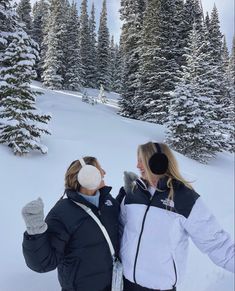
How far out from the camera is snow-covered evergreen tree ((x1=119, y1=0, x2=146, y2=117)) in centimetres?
2608

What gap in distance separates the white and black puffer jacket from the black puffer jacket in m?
0.18

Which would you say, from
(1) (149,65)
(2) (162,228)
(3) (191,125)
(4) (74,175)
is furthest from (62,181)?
(1) (149,65)

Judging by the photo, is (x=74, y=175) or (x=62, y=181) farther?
(x=62, y=181)

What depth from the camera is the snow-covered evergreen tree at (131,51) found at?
26.1m

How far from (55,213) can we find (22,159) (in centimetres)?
569

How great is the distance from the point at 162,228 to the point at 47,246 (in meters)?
0.88

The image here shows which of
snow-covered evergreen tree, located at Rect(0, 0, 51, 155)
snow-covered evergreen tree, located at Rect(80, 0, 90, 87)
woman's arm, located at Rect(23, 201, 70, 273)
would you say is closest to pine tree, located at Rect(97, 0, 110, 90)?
snow-covered evergreen tree, located at Rect(80, 0, 90, 87)

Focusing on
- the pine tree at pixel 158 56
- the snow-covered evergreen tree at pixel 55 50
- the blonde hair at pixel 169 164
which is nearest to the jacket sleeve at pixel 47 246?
the blonde hair at pixel 169 164

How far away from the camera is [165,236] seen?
2.77 metres

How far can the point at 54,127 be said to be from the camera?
43.2 ft

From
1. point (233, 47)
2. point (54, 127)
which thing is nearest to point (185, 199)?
point (54, 127)

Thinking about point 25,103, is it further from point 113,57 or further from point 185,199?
point 113,57

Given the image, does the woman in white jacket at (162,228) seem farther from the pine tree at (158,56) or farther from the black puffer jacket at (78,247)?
the pine tree at (158,56)

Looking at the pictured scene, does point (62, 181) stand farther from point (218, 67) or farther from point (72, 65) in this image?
point (72, 65)
